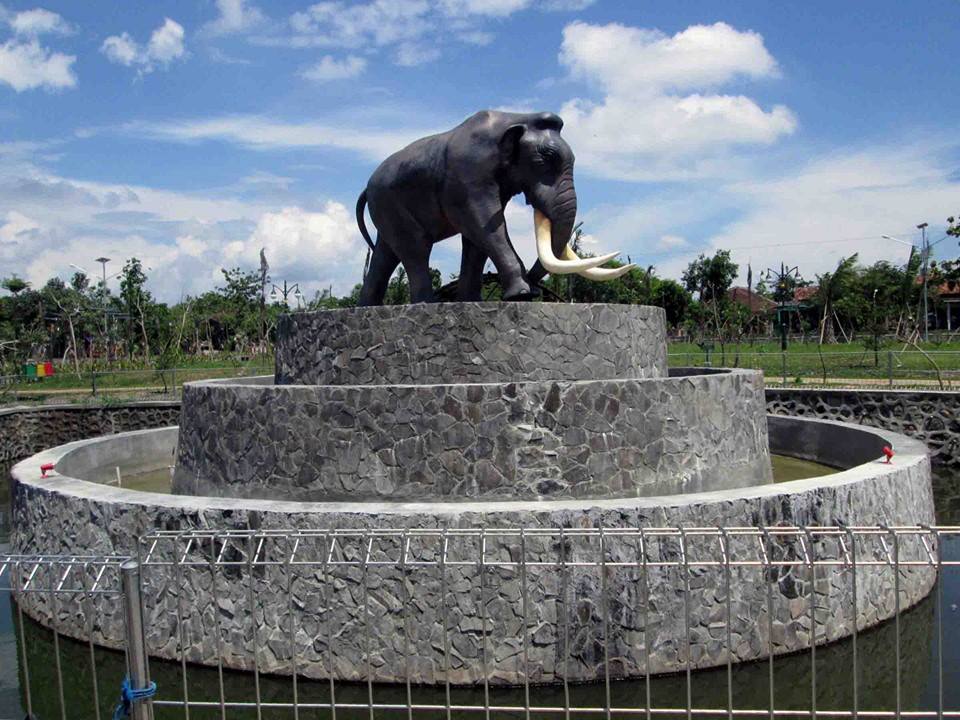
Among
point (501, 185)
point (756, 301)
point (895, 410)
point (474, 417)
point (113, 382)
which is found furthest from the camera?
point (756, 301)

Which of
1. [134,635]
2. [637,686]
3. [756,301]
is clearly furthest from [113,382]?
[756,301]

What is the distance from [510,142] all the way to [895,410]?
39.1ft

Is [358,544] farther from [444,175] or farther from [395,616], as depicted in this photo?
[444,175]

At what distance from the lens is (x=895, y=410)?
17.1 metres

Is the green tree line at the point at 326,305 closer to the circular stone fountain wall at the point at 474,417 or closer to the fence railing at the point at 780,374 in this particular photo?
the fence railing at the point at 780,374

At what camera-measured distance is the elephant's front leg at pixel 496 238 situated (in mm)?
9406

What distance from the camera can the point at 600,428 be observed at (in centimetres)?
734

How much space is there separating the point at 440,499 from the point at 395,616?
1.45 m

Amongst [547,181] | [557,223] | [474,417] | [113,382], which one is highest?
[547,181]

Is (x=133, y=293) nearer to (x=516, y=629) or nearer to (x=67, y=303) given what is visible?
(x=67, y=303)

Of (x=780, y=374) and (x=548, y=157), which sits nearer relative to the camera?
(x=548, y=157)

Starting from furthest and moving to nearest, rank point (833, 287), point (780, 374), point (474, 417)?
point (833, 287) < point (780, 374) < point (474, 417)

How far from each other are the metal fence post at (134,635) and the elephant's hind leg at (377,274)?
752 centimetres

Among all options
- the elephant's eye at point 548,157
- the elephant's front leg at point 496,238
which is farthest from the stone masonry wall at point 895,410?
the elephant's eye at point 548,157
